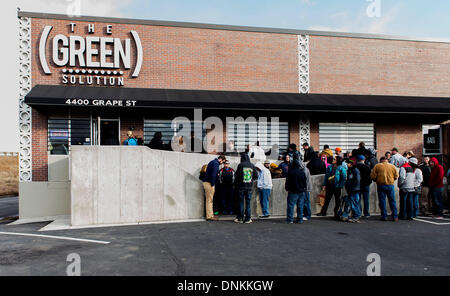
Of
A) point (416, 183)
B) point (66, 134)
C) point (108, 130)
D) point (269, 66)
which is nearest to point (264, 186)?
point (416, 183)

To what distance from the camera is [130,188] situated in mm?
9492

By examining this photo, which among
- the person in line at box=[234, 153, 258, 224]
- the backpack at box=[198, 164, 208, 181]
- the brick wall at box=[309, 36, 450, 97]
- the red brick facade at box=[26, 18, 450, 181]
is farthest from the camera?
the brick wall at box=[309, 36, 450, 97]

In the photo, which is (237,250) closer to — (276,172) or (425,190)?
(276,172)

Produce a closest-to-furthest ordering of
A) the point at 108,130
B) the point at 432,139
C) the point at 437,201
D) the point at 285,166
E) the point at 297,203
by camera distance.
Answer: the point at 297,203 < the point at 437,201 < the point at 285,166 < the point at 108,130 < the point at 432,139

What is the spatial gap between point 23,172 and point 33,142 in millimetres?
1234

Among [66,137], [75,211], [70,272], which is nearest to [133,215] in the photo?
[75,211]

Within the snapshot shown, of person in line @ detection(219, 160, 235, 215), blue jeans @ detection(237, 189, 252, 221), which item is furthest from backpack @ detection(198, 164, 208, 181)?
blue jeans @ detection(237, 189, 252, 221)

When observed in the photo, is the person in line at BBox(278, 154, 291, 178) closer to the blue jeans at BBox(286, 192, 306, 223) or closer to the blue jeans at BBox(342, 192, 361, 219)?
the blue jeans at BBox(286, 192, 306, 223)

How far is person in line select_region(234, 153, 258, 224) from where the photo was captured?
8.90 m

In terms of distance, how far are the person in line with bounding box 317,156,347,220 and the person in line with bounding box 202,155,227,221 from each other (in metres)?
3.41

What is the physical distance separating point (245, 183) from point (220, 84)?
6.58 m

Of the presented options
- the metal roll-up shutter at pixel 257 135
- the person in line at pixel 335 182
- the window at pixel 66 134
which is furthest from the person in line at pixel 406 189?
the window at pixel 66 134
